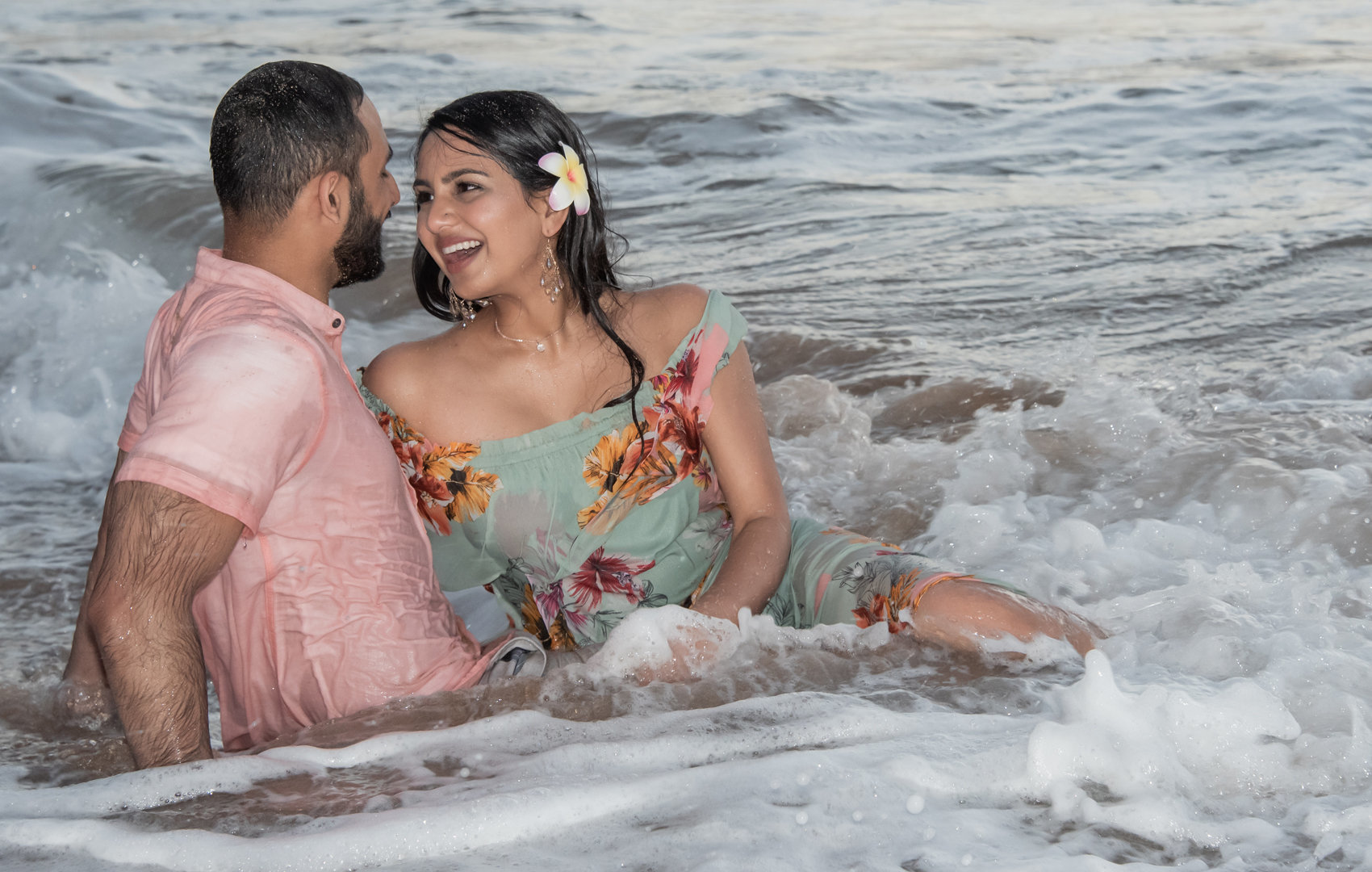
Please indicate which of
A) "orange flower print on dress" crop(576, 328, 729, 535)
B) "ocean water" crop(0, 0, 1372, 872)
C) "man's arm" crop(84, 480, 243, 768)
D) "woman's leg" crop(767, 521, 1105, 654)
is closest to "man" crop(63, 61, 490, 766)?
"man's arm" crop(84, 480, 243, 768)

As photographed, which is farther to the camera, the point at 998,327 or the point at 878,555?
the point at 998,327

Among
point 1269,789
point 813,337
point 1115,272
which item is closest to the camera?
point 1269,789

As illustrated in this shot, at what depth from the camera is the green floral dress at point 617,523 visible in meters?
3.05

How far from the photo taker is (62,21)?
1488 cm

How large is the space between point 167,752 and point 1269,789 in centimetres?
199

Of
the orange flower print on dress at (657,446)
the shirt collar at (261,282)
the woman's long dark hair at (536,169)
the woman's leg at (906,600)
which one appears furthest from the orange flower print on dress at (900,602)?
the shirt collar at (261,282)

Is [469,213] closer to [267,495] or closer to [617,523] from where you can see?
[617,523]

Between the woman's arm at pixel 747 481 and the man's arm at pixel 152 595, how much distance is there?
129 cm

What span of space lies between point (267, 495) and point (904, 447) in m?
3.02

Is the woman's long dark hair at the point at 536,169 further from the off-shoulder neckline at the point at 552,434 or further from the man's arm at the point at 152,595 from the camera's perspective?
the man's arm at the point at 152,595

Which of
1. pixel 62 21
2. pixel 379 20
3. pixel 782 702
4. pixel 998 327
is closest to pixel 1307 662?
pixel 782 702

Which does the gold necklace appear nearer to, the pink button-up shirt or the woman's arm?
the woman's arm

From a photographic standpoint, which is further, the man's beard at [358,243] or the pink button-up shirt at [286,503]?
the man's beard at [358,243]

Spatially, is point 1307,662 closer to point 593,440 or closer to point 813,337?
point 593,440
